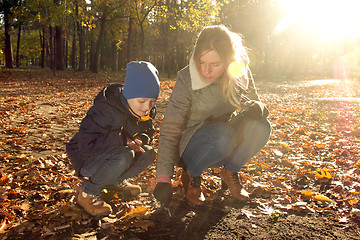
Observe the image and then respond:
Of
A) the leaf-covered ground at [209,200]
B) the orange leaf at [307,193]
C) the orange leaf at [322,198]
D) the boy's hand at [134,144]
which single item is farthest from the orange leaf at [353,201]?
the boy's hand at [134,144]

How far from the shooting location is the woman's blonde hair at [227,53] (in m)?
2.54

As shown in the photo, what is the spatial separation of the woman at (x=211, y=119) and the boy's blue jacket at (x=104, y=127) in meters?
0.36

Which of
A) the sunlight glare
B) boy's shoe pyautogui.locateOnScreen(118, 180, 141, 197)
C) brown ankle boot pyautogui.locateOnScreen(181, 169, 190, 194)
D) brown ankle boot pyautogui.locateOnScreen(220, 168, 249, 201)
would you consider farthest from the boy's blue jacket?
the sunlight glare

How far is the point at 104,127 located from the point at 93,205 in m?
0.71

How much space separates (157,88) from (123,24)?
20.7 m

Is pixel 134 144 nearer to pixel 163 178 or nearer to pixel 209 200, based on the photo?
pixel 163 178

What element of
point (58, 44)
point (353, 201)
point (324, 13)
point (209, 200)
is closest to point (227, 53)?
point (209, 200)

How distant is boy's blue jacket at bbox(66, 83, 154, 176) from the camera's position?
2.36 m

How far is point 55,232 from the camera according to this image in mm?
2248

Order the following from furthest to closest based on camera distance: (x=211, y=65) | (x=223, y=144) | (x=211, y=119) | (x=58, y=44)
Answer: (x=58, y=44), (x=211, y=119), (x=223, y=144), (x=211, y=65)

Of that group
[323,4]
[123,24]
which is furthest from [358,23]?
[123,24]

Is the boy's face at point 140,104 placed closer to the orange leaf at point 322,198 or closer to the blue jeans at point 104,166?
the blue jeans at point 104,166

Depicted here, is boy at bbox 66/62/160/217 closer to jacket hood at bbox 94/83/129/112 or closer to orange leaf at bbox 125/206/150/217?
jacket hood at bbox 94/83/129/112

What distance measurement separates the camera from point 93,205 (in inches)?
98.0
